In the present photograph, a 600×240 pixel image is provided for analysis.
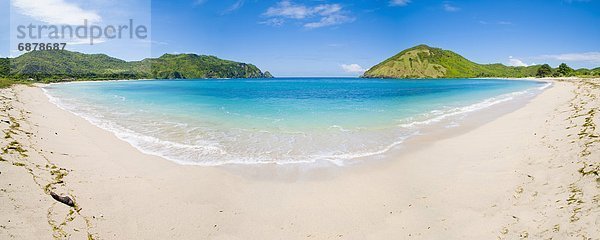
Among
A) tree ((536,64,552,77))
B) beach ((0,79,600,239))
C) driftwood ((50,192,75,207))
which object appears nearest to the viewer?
beach ((0,79,600,239))

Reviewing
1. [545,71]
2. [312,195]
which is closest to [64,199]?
[312,195]

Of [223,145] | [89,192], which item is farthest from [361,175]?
[89,192]

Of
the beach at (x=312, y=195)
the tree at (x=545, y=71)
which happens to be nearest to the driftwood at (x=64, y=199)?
the beach at (x=312, y=195)

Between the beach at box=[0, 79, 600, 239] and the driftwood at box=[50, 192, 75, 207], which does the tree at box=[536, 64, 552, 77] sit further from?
the driftwood at box=[50, 192, 75, 207]

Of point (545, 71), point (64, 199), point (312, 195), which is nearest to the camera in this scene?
point (64, 199)

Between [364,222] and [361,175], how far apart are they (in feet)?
9.92

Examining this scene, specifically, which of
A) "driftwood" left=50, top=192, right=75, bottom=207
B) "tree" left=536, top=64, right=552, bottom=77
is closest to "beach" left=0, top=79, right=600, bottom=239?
"driftwood" left=50, top=192, right=75, bottom=207

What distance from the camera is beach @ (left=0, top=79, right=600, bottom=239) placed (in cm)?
578

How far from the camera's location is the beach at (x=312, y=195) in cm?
578

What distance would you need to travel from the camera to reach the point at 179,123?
63.3 ft

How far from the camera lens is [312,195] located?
8.05 metres

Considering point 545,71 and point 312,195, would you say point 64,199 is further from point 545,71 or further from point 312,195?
point 545,71

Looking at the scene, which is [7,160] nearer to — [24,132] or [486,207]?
[24,132]

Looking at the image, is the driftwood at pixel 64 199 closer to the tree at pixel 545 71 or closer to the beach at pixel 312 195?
the beach at pixel 312 195
